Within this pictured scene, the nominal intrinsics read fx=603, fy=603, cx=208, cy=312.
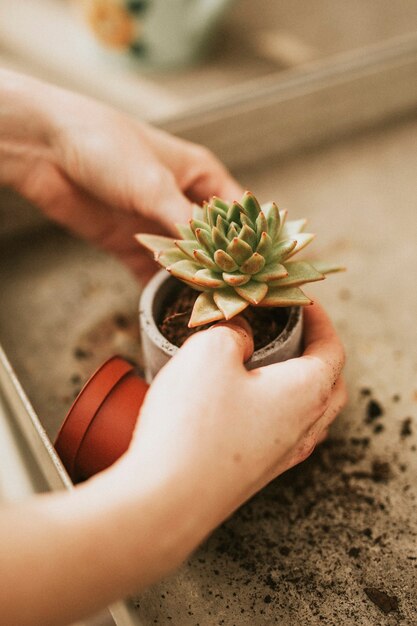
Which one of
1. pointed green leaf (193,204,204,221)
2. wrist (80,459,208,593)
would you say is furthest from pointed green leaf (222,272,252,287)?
wrist (80,459,208,593)

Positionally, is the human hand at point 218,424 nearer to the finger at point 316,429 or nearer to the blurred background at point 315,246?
the finger at point 316,429

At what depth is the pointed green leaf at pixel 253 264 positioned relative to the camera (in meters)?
0.57

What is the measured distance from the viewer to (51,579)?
41cm

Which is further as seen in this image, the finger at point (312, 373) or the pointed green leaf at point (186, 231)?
the pointed green leaf at point (186, 231)

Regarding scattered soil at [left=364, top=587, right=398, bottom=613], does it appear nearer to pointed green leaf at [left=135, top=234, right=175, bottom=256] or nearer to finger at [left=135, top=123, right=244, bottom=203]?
pointed green leaf at [left=135, top=234, right=175, bottom=256]

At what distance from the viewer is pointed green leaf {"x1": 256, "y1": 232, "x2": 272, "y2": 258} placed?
1.93ft

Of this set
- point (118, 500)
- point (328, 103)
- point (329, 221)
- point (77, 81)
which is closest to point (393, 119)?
point (328, 103)

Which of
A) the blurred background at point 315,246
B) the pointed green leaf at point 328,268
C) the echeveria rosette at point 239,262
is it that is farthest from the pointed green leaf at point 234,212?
the blurred background at point 315,246

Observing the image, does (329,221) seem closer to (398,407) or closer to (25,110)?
(398,407)

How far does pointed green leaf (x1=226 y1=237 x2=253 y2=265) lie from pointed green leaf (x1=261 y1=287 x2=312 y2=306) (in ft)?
0.16

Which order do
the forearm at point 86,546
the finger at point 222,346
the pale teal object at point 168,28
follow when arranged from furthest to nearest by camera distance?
the pale teal object at point 168,28 → the finger at point 222,346 → the forearm at point 86,546

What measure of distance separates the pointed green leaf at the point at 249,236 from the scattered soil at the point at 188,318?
11cm

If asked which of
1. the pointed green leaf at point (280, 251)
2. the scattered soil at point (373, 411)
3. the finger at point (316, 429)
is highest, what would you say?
the pointed green leaf at point (280, 251)

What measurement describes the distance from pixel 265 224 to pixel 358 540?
0.35 metres
